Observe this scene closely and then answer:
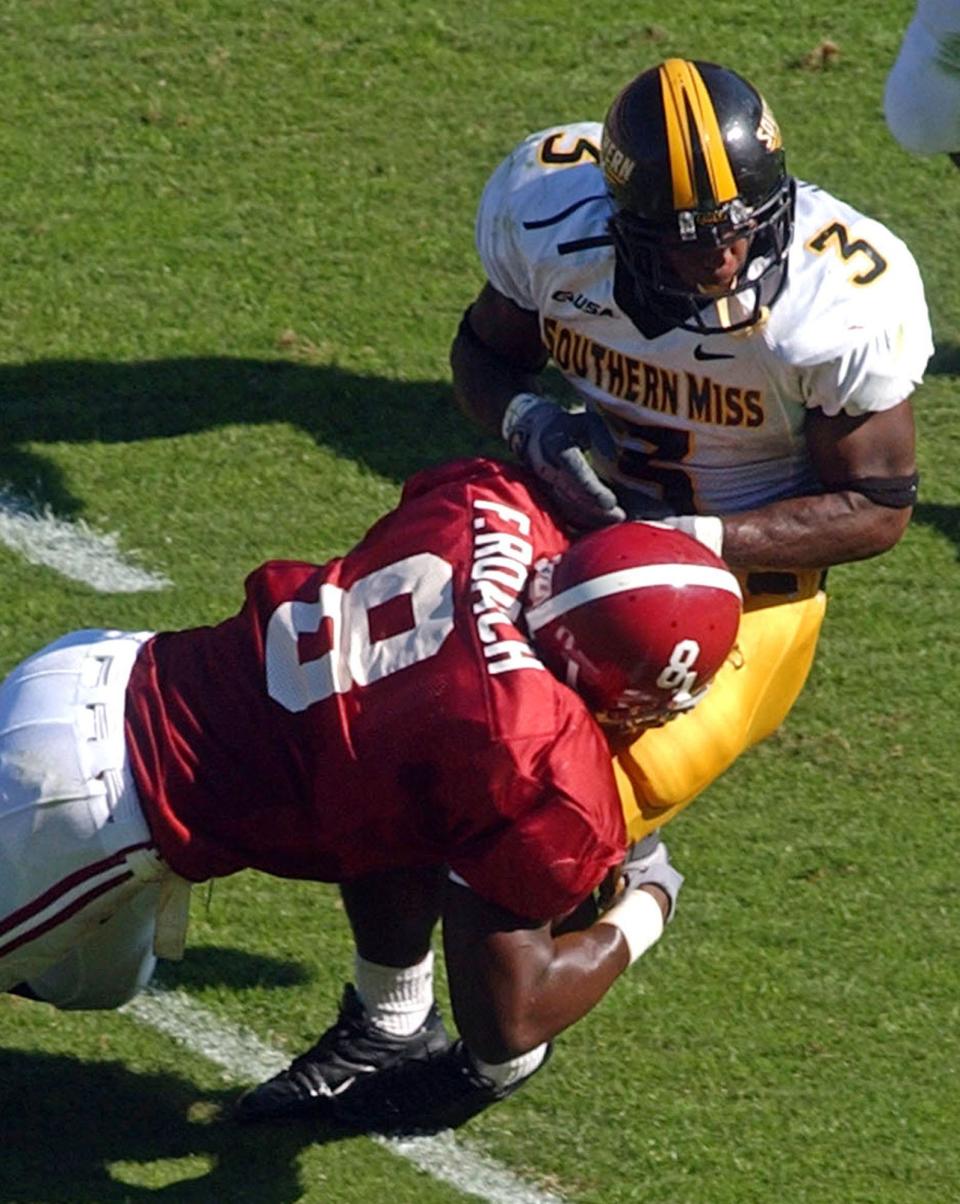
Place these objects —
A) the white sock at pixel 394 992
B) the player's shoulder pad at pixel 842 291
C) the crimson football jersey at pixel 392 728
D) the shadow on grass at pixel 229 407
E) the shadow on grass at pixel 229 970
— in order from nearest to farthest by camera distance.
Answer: the crimson football jersey at pixel 392 728, the player's shoulder pad at pixel 842 291, the white sock at pixel 394 992, the shadow on grass at pixel 229 970, the shadow on grass at pixel 229 407

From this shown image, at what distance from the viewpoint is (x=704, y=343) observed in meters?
3.97

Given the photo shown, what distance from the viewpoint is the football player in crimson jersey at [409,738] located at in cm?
344

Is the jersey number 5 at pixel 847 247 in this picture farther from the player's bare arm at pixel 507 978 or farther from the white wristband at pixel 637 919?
the player's bare arm at pixel 507 978

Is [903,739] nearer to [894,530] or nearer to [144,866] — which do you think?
[894,530]

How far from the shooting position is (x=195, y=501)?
5684mm

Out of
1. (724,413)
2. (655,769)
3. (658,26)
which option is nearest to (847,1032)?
(655,769)

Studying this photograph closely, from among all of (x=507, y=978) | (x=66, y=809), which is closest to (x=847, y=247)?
(x=507, y=978)

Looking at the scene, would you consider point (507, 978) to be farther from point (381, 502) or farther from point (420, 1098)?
point (381, 502)

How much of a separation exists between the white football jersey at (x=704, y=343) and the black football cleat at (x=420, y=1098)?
39.9 inches

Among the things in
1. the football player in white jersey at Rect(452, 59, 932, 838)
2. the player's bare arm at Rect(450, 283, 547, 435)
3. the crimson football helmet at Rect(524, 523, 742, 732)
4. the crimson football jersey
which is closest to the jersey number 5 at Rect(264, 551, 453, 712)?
the crimson football jersey

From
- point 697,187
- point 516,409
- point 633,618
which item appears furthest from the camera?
point 516,409

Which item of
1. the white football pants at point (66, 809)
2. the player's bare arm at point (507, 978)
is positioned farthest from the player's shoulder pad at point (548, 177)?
the player's bare arm at point (507, 978)

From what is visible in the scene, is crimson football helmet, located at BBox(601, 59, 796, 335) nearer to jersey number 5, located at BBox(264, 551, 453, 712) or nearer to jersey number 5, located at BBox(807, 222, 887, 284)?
jersey number 5, located at BBox(807, 222, 887, 284)

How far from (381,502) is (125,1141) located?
213cm
